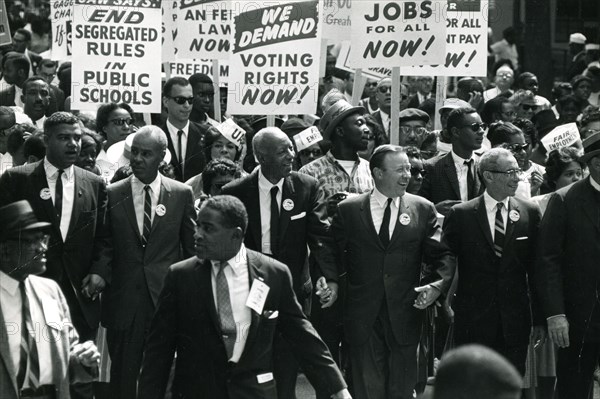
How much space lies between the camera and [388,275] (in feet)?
33.4

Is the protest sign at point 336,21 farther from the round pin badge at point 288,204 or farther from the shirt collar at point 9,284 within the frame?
the shirt collar at point 9,284

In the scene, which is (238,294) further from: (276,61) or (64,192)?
(276,61)

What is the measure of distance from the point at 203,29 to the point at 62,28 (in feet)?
6.98

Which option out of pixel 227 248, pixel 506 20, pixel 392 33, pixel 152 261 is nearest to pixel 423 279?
pixel 152 261

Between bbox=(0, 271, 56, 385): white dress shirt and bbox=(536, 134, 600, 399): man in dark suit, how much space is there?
4302mm

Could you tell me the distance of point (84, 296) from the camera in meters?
10.1

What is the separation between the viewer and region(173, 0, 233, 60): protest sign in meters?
15.3

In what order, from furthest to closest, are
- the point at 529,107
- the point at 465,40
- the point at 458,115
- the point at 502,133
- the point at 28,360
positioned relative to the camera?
the point at 529,107 < the point at 465,40 < the point at 502,133 < the point at 458,115 < the point at 28,360

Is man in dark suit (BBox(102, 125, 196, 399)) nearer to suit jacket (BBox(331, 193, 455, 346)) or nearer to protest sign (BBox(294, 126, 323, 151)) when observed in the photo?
suit jacket (BBox(331, 193, 455, 346))

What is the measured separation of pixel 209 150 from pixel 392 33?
7.35 feet

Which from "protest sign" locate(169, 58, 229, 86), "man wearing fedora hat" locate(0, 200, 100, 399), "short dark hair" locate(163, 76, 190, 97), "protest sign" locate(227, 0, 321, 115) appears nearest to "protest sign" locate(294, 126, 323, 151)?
"protest sign" locate(227, 0, 321, 115)

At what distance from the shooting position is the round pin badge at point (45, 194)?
397 inches

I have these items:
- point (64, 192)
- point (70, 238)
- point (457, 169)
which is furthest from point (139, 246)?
point (457, 169)

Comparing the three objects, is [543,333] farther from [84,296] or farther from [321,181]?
[84,296]
